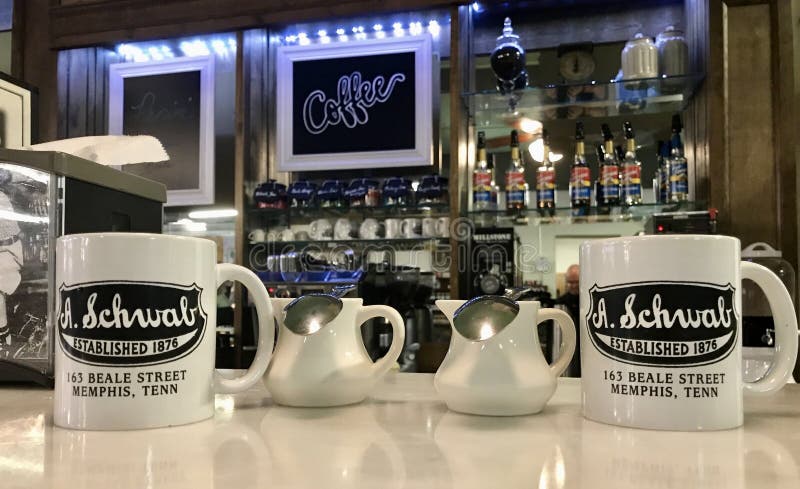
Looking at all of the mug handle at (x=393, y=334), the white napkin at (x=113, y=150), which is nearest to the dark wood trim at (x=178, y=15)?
the white napkin at (x=113, y=150)

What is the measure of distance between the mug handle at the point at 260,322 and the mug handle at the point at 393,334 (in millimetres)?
77

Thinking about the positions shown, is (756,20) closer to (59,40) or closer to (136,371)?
(136,371)

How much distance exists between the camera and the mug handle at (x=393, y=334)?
54 centimetres

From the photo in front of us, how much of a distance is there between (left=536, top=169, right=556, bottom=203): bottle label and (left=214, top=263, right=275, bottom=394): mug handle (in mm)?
1712

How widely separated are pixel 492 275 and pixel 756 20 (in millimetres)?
1055

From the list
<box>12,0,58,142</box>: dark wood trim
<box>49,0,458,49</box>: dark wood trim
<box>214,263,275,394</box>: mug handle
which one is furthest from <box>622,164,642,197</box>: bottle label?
<box>12,0,58,142</box>: dark wood trim

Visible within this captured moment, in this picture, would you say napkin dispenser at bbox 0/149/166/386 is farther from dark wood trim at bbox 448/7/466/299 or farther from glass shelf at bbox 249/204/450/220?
glass shelf at bbox 249/204/450/220

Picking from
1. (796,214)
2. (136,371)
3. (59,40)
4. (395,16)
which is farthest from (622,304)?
(59,40)

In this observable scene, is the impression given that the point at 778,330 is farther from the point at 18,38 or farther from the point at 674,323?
the point at 18,38

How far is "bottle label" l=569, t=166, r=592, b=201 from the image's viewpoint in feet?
6.90

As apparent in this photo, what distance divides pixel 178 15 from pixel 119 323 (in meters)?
2.18

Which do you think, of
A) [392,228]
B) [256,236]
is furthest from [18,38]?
[392,228]

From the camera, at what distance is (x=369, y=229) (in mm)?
2299

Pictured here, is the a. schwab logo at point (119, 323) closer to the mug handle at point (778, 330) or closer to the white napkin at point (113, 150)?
the white napkin at point (113, 150)
